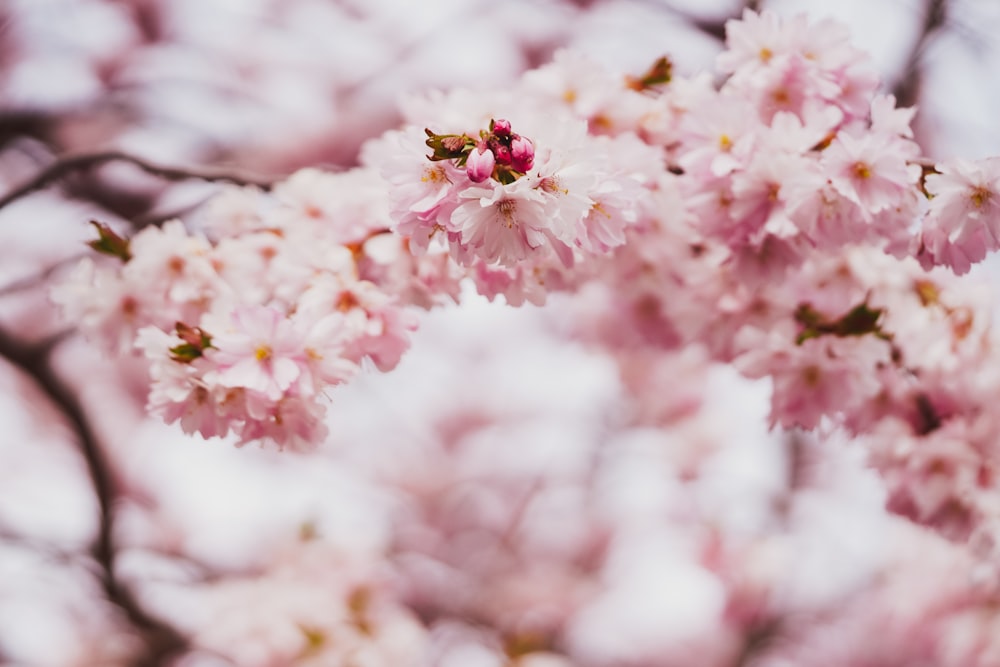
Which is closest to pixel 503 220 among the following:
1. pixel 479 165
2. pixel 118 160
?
pixel 479 165

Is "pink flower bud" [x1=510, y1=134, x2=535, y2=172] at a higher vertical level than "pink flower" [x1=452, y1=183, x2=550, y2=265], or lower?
higher

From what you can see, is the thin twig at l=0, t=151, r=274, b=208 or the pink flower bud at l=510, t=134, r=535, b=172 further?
the thin twig at l=0, t=151, r=274, b=208

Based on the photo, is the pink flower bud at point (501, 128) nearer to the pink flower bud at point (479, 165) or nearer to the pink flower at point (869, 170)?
the pink flower bud at point (479, 165)

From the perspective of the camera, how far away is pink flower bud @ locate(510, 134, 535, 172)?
1023 millimetres

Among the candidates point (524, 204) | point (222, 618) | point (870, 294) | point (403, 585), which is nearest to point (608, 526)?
point (403, 585)

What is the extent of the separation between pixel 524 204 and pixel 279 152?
2.90 m

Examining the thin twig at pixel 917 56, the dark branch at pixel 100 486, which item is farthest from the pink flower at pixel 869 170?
the dark branch at pixel 100 486

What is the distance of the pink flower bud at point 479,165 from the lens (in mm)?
998

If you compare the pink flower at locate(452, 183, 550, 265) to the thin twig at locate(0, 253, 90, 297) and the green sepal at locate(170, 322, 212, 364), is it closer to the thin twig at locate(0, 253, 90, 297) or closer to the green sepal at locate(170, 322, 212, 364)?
the green sepal at locate(170, 322, 212, 364)

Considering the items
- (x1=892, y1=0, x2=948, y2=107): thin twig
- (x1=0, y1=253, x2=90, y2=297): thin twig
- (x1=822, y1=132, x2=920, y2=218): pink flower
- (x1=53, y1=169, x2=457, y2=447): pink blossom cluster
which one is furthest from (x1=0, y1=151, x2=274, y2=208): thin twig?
(x1=892, y1=0, x2=948, y2=107): thin twig

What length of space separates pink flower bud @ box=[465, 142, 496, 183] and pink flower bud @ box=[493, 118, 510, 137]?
1.4 inches

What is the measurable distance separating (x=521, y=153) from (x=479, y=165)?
0.20 ft

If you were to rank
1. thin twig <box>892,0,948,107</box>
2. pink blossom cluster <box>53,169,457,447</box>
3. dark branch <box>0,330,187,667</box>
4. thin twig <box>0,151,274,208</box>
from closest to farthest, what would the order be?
pink blossom cluster <box>53,169,457,447</box> → thin twig <box>0,151,274,208</box> → dark branch <box>0,330,187,667</box> → thin twig <box>892,0,948,107</box>

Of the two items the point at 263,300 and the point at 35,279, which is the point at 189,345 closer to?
the point at 263,300
